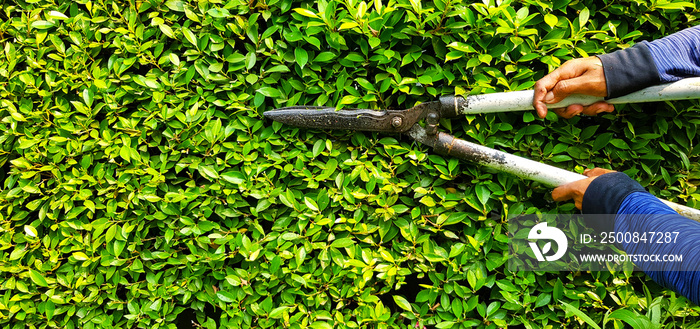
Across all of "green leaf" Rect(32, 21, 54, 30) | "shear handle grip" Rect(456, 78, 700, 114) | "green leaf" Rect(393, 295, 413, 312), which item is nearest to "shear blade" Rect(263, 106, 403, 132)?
"shear handle grip" Rect(456, 78, 700, 114)

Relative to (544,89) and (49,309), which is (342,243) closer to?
(544,89)

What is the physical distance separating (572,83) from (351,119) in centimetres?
87

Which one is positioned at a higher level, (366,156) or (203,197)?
(366,156)

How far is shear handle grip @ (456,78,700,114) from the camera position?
1394 millimetres

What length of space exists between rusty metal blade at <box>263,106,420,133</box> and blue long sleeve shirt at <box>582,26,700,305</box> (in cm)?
74

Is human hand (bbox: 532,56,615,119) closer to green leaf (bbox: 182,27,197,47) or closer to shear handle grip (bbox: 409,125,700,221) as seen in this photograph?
shear handle grip (bbox: 409,125,700,221)

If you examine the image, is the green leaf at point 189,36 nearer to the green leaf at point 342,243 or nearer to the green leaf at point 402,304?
the green leaf at point 342,243

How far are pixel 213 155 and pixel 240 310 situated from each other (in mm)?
750

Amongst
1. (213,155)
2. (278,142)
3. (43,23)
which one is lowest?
(213,155)

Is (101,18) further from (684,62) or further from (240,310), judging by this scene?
(684,62)

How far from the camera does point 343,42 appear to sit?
1.68m

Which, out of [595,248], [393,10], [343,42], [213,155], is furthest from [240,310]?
[595,248]

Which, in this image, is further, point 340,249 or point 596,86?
point 340,249

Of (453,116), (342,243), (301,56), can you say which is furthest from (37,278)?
(453,116)
